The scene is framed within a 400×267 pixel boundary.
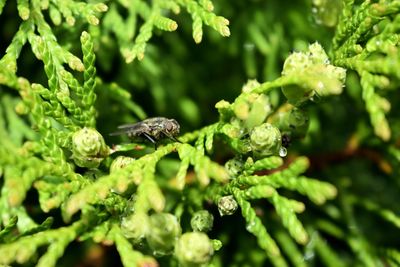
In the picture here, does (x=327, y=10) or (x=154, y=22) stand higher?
(x=327, y=10)

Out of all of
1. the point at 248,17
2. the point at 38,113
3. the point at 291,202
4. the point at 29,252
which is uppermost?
the point at 248,17

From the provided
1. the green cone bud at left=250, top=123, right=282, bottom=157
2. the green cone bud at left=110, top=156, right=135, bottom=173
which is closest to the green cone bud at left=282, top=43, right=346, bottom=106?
the green cone bud at left=250, top=123, right=282, bottom=157

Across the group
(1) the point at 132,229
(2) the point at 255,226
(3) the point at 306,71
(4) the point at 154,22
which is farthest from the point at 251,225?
(4) the point at 154,22

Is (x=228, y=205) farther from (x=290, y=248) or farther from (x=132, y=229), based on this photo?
(x=290, y=248)

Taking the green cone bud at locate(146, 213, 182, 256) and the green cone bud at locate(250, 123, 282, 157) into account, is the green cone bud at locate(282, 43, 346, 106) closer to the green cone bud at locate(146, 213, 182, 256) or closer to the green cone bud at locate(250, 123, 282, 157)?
the green cone bud at locate(250, 123, 282, 157)

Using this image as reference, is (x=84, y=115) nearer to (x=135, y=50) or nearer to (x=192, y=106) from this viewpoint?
(x=135, y=50)

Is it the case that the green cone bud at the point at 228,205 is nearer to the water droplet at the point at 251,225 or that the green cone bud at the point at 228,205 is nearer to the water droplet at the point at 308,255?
the water droplet at the point at 251,225

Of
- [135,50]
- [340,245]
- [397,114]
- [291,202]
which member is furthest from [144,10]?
[340,245]
